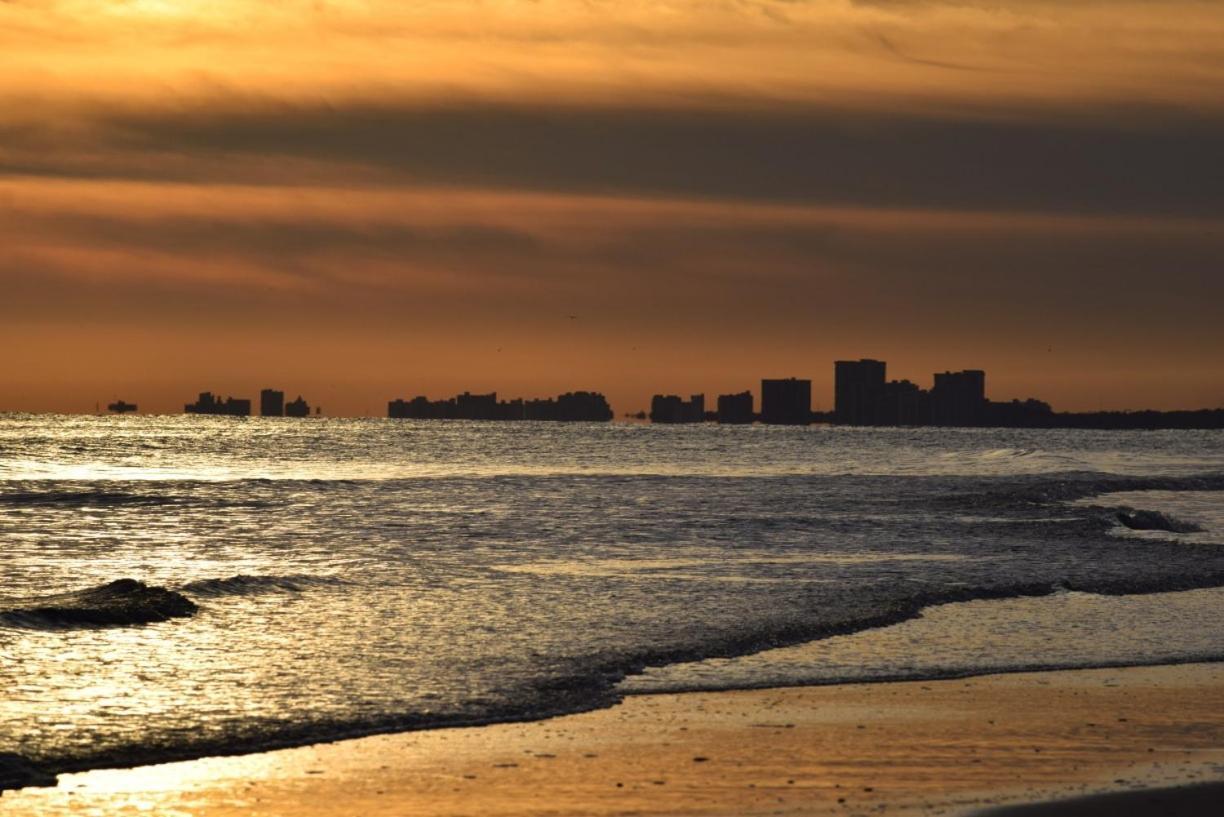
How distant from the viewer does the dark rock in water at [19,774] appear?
12.7m

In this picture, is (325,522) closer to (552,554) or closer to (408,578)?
(552,554)

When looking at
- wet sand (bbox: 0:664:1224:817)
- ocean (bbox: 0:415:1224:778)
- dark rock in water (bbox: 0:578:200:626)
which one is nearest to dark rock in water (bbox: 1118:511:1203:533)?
ocean (bbox: 0:415:1224:778)

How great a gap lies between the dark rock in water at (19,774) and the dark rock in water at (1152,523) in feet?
135

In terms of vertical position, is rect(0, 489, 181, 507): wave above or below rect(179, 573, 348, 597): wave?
below

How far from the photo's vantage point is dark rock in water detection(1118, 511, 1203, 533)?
48.0 m

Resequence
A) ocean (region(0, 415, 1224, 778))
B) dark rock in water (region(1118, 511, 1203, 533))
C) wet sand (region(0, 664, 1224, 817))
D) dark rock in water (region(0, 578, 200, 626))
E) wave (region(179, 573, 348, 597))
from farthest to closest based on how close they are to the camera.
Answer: dark rock in water (region(1118, 511, 1203, 533))
wave (region(179, 573, 348, 597))
dark rock in water (region(0, 578, 200, 626))
ocean (region(0, 415, 1224, 778))
wet sand (region(0, 664, 1224, 817))

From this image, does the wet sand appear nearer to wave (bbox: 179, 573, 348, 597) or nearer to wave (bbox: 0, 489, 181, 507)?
wave (bbox: 179, 573, 348, 597)

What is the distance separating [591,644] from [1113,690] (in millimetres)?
7077

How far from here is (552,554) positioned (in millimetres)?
36031

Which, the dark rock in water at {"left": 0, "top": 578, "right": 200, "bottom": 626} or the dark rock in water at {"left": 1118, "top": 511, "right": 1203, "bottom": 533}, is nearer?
the dark rock in water at {"left": 0, "top": 578, "right": 200, "bottom": 626}

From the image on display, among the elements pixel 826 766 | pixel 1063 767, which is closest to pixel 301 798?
pixel 826 766

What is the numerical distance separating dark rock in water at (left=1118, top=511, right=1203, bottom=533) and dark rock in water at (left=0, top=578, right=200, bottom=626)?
33.4m

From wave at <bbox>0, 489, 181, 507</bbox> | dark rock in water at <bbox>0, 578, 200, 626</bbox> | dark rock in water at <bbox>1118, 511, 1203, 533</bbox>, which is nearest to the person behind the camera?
dark rock in water at <bbox>0, 578, 200, 626</bbox>

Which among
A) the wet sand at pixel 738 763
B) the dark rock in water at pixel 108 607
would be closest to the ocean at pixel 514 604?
the dark rock in water at pixel 108 607
